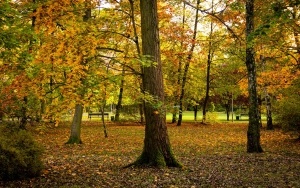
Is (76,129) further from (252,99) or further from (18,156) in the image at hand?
(18,156)

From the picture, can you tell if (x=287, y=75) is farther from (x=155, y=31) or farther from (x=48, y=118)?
(x=48, y=118)

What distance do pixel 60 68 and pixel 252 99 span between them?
321 inches

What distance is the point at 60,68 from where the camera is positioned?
26.6 feet

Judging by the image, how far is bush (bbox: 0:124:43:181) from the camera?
7.13 m

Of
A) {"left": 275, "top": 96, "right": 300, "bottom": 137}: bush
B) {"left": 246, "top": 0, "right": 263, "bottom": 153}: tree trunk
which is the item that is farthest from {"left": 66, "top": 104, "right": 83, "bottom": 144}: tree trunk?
{"left": 275, "top": 96, "right": 300, "bottom": 137}: bush

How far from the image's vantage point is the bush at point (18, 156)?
281 inches

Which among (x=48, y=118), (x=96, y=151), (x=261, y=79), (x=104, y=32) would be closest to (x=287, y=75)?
(x=261, y=79)

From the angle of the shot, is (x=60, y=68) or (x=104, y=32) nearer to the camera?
(x=60, y=68)

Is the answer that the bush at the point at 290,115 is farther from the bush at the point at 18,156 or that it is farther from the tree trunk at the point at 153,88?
the bush at the point at 18,156

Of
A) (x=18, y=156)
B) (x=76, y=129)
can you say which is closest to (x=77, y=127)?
(x=76, y=129)

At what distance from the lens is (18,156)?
7.16 m

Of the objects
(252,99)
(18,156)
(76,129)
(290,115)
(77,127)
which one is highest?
(252,99)

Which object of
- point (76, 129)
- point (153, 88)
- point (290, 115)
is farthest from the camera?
point (76, 129)

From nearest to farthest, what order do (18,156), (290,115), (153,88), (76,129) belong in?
1. (18,156)
2. (153,88)
3. (290,115)
4. (76,129)
